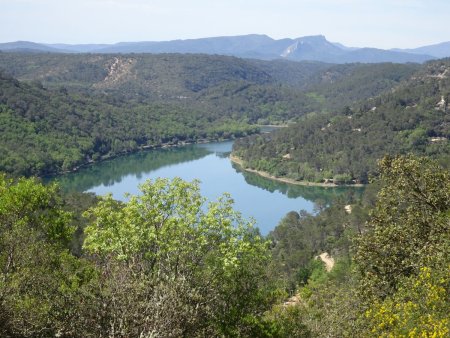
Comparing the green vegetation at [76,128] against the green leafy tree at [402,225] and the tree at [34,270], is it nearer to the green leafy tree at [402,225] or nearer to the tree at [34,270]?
the tree at [34,270]

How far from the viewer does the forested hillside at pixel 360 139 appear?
113250 millimetres

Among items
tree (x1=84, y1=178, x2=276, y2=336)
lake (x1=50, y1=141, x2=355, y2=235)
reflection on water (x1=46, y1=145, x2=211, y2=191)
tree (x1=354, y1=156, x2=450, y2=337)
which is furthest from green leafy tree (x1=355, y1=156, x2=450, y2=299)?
reflection on water (x1=46, y1=145, x2=211, y2=191)

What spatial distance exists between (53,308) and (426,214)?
39.0 feet

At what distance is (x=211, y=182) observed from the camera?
345ft

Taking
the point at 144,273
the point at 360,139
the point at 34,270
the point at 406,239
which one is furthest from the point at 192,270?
the point at 360,139

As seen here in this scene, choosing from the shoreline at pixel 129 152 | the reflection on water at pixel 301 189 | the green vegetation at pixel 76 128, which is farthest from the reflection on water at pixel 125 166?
the reflection on water at pixel 301 189

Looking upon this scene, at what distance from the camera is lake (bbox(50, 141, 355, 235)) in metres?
91.1

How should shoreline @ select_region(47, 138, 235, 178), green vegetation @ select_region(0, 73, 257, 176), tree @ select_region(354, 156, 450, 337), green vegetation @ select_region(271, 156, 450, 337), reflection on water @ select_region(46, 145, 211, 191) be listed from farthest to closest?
shoreline @ select_region(47, 138, 235, 178), green vegetation @ select_region(0, 73, 257, 176), reflection on water @ select_region(46, 145, 211, 191), tree @ select_region(354, 156, 450, 337), green vegetation @ select_region(271, 156, 450, 337)

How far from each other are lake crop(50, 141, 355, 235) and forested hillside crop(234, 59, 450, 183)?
6.67 m

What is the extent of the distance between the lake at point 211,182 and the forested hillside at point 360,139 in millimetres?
6666

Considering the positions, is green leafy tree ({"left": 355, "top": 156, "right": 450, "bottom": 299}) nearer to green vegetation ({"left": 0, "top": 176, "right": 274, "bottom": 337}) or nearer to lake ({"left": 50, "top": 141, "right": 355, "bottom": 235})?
green vegetation ({"left": 0, "top": 176, "right": 274, "bottom": 337})

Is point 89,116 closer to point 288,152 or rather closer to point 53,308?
point 288,152

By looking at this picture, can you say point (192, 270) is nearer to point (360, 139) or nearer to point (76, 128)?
point (360, 139)

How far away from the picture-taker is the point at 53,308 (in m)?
10.9
